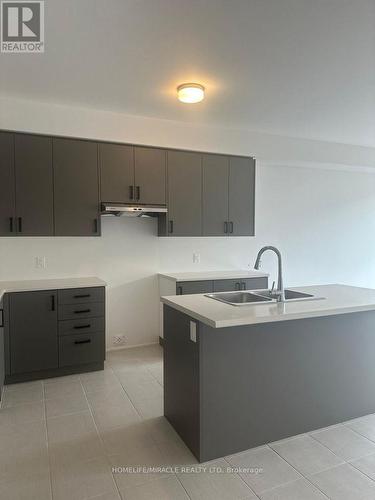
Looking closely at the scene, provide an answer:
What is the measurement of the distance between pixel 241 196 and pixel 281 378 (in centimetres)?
257

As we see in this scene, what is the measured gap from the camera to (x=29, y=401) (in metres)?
2.81

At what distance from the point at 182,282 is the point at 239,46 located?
2347 millimetres

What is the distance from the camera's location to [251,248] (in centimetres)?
482

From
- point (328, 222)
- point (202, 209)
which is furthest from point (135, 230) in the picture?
point (328, 222)

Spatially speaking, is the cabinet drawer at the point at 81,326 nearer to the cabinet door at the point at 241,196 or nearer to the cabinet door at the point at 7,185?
the cabinet door at the point at 7,185

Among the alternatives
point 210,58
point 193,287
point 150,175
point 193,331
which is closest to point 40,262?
point 150,175

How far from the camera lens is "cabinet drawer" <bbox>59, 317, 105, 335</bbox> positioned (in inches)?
130

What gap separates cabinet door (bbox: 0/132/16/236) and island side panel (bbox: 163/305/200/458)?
5.96 feet

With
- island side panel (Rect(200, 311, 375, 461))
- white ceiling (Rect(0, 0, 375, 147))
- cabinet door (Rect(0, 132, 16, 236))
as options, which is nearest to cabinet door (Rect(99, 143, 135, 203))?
white ceiling (Rect(0, 0, 375, 147))

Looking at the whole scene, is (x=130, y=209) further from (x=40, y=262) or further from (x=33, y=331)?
(x=33, y=331)

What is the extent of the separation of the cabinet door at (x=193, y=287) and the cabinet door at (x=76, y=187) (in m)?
1.07

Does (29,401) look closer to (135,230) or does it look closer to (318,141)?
(135,230)

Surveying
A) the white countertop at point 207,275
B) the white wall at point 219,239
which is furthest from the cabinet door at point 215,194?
the white countertop at point 207,275

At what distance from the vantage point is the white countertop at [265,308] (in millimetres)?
1908
